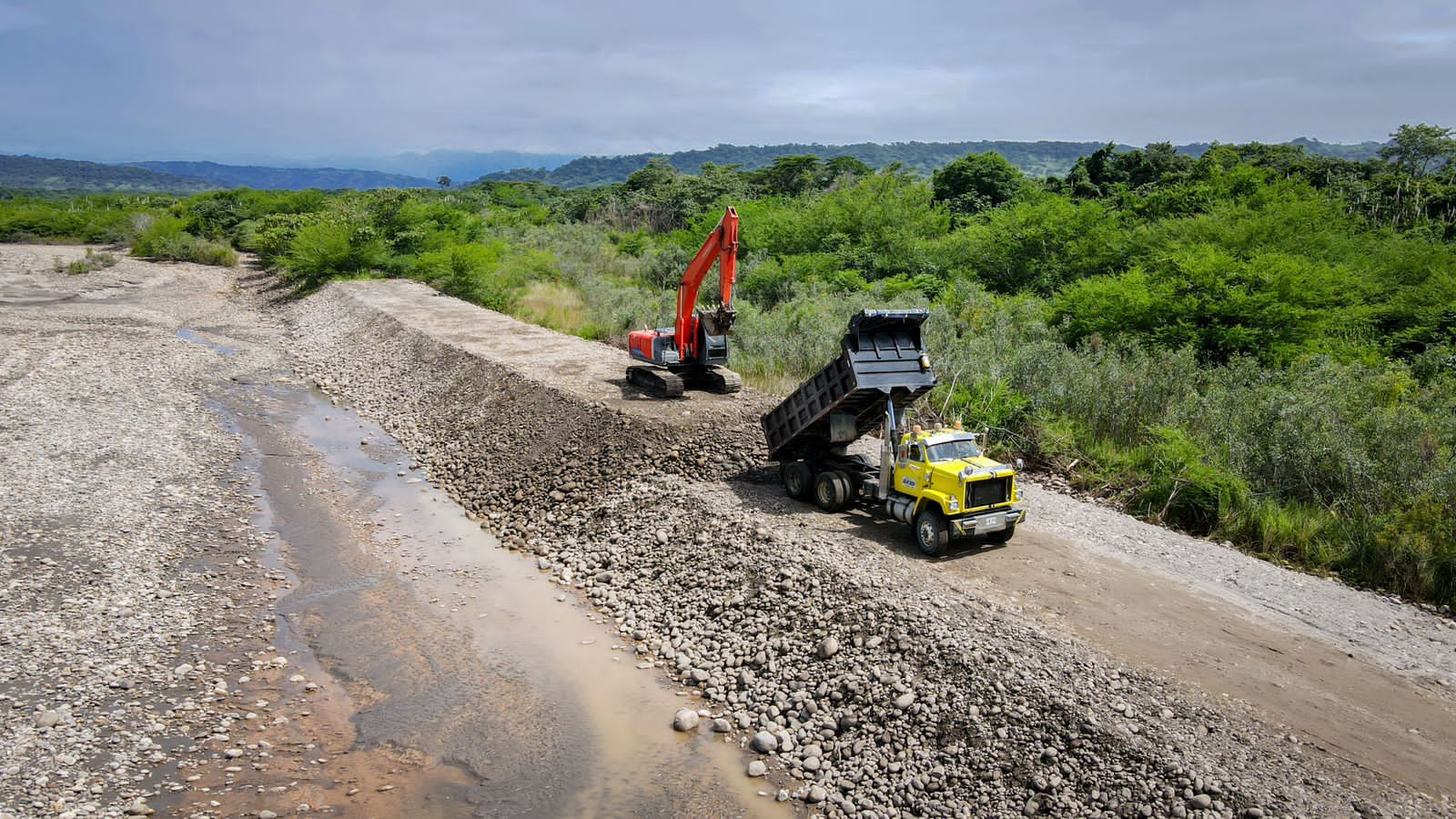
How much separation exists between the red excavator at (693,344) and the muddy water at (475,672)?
4975mm

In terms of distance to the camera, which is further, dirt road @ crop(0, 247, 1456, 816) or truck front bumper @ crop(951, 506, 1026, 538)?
truck front bumper @ crop(951, 506, 1026, 538)

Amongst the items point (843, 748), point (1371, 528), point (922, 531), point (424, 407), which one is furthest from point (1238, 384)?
point (424, 407)

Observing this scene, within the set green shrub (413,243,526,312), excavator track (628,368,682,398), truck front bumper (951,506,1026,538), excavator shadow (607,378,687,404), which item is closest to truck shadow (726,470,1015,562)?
truck front bumper (951,506,1026,538)

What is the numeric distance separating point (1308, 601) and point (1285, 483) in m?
3.74

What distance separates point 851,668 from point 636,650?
111 inches

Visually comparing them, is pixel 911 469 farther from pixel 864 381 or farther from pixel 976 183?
pixel 976 183

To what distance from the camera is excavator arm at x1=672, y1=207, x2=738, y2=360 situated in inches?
621

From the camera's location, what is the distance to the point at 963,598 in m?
9.66

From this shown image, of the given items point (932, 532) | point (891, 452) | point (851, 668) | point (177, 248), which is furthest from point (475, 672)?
point (177, 248)

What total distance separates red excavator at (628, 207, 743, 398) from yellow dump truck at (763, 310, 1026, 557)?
4.02 meters

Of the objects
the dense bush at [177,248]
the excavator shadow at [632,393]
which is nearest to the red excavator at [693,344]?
the excavator shadow at [632,393]

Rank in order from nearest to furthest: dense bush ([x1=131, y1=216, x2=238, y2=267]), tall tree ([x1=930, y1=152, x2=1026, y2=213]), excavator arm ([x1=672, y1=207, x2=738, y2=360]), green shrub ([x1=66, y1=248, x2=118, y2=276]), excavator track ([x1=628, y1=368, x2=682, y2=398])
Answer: excavator arm ([x1=672, y1=207, x2=738, y2=360]), excavator track ([x1=628, y1=368, x2=682, y2=398]), green shrub ([x1=66, y1=248, x2=118, y2=276]), tall tree ([x1=930, y1=152, x2=1026, y2=213]), dense bush ([x1=131, y1=216, x2=238, y2=267])

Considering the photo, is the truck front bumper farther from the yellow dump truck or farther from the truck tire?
the truck tire

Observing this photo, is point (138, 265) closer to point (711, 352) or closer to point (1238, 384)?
point (711, 352)
